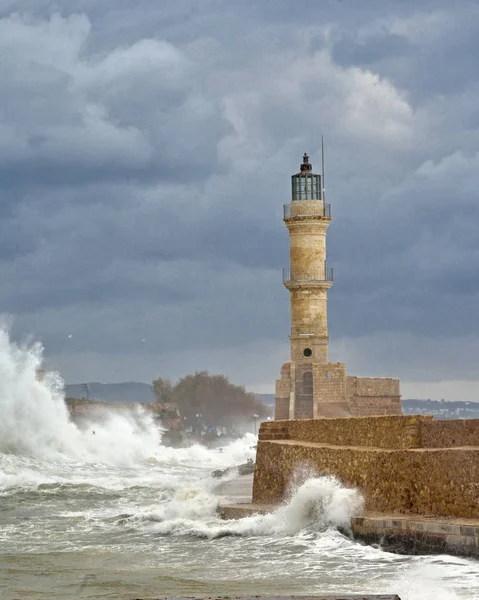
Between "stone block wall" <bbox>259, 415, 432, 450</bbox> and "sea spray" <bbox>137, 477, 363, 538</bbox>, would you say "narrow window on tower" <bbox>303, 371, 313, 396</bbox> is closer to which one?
"stone block wall" <bbox>259, 415, 432, 450</bbox>

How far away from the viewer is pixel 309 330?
1708 inches

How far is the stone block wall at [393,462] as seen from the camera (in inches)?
597

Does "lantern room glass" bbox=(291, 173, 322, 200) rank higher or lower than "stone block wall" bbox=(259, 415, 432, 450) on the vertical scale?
higher

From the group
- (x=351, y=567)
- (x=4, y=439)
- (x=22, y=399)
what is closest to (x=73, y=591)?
(x=351, y=567)

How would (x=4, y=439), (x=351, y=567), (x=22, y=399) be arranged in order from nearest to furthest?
(x=351, y=567) → (x=4, y=439) → (x=22, y=399)

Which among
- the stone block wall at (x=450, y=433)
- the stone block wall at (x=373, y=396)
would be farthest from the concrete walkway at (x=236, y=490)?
the stone block wall at (x=373, y=396)

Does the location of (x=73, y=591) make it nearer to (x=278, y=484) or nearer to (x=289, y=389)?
(x=278, y=484)

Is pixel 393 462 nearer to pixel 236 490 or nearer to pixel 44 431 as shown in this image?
pixel 236 490

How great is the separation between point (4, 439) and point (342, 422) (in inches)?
971

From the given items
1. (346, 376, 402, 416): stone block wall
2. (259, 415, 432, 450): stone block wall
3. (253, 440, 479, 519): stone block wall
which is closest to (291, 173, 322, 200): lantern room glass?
(346, 376, 402, 416): stone block wall

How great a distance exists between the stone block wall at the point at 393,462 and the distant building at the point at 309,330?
21675 mm

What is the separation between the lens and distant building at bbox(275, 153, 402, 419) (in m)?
43.3

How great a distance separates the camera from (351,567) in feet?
46.0

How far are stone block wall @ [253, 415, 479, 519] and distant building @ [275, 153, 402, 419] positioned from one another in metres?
21.7
